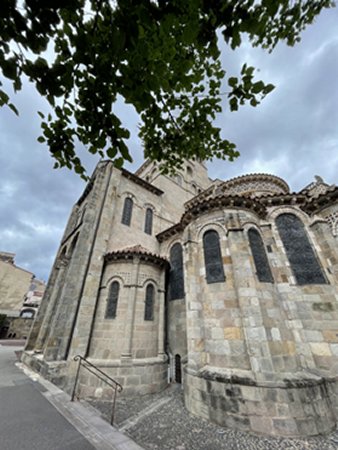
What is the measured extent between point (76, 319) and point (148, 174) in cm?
1575

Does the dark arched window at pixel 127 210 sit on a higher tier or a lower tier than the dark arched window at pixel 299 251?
higher

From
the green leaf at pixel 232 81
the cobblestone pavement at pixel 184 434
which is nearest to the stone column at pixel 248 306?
the cobblestone pavement at pixel 184 434

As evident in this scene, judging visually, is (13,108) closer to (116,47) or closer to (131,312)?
(116,47)

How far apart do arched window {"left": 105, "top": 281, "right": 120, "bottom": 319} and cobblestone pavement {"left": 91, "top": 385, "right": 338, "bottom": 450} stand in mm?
2973

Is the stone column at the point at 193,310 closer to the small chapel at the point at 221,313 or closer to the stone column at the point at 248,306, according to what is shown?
the small chapel at the point at 221,313

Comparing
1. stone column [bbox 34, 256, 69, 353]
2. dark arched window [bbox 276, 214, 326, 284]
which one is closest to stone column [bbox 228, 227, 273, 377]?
dark arched window [bbox 276, 214, 326, 284]

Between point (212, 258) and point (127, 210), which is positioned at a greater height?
point (127, 210)

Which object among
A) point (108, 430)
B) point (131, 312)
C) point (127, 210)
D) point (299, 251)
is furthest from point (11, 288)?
point (299, 251)

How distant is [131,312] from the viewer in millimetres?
8258

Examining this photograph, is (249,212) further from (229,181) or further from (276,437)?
(276,437)

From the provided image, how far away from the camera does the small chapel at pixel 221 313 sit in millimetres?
5145

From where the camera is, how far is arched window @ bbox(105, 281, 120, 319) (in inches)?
329

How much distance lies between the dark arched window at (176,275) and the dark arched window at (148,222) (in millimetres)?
2465

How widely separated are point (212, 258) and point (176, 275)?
348 centimetres
